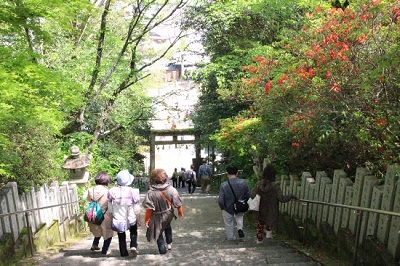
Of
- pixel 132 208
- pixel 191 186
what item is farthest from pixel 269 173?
pixel 191 186

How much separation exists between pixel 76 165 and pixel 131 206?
13.9 ft

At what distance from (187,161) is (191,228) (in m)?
26.8

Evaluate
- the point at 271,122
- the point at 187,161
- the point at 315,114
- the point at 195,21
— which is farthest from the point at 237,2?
the point at 187,161

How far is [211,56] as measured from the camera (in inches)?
618

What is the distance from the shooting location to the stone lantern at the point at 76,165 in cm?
909

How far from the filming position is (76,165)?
907cm

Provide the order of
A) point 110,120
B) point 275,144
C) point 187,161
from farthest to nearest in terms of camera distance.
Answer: point 187,161
point 110,120
point 275,144

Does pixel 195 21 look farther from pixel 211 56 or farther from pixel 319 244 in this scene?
pixel 319 244

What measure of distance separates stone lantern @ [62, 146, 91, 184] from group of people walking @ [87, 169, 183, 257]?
3.85m

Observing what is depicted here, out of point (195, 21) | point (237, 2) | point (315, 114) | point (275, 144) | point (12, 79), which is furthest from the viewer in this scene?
point (195, 21)

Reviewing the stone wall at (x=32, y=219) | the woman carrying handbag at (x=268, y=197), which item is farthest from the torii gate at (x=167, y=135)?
the woman carrying handbag at (x=268, y=197)

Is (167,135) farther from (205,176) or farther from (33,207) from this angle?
(33,207)

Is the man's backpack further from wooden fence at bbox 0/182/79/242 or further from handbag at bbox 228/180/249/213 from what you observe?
handbag at bbox 228/180/249/213

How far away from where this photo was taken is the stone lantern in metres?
9.09
